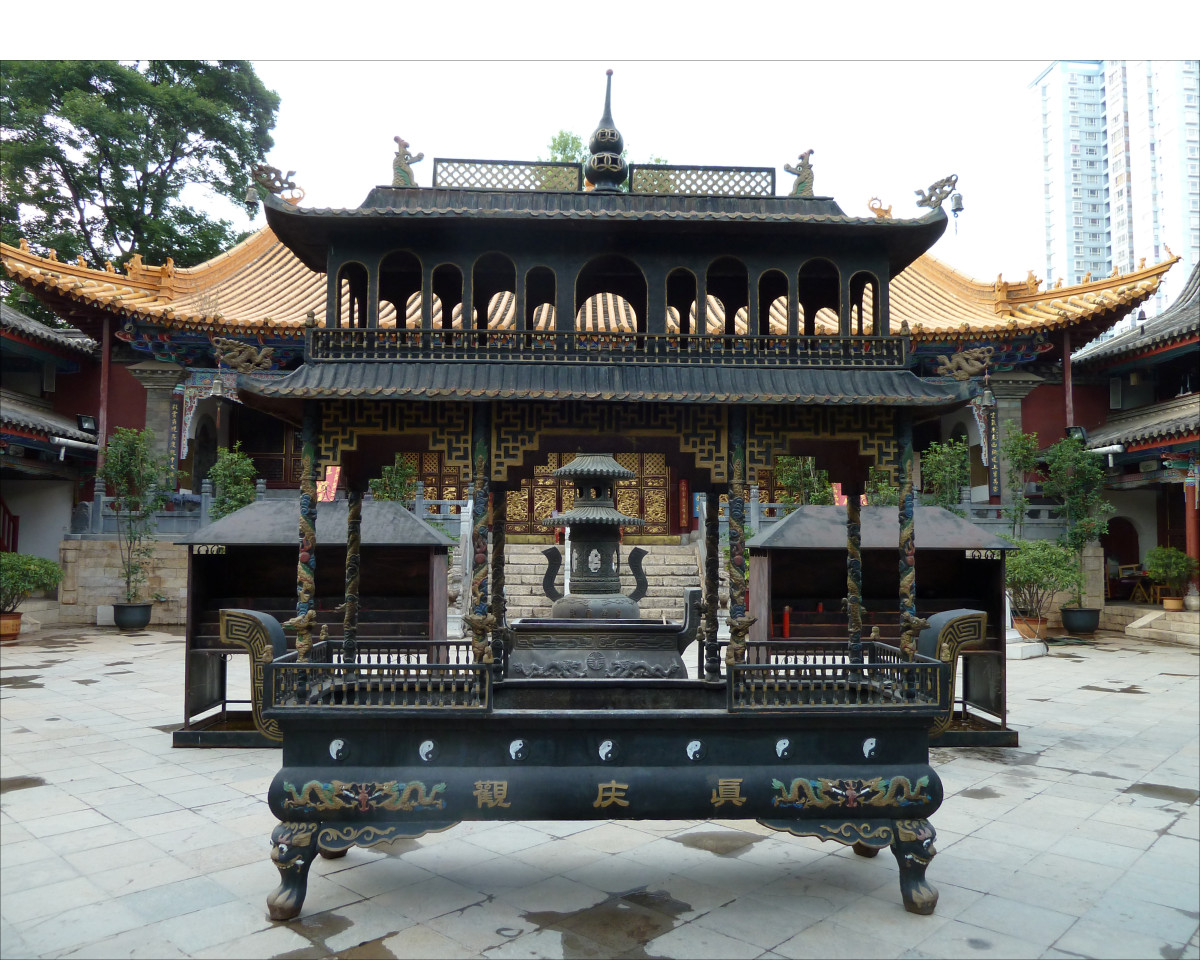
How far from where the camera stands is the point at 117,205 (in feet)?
75.9

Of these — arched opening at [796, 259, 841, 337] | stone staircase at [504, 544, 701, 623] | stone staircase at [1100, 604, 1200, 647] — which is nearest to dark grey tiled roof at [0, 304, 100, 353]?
stone staircase at [504, 544, 701, 623]

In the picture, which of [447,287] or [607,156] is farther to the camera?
[607,156]

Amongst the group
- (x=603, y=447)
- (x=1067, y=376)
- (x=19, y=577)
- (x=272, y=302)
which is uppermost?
(x=272, y=302)

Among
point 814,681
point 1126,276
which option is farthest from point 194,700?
point 1126,276

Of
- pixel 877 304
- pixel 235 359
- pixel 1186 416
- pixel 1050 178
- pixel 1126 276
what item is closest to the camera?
pixel 235 359

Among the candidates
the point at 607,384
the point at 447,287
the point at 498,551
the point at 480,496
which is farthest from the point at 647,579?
the point at 480,496

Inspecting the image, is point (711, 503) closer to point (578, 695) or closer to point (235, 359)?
point (578, 695)

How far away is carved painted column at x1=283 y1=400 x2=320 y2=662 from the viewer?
5234mm

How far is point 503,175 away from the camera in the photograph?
252 inches

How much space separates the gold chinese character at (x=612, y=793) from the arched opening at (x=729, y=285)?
344 centimetres

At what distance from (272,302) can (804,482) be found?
1373 centimetres

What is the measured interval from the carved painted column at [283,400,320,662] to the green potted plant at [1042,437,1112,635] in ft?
53.5

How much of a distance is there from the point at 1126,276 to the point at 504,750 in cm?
1929

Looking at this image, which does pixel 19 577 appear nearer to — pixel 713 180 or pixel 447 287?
pixel 447 287
